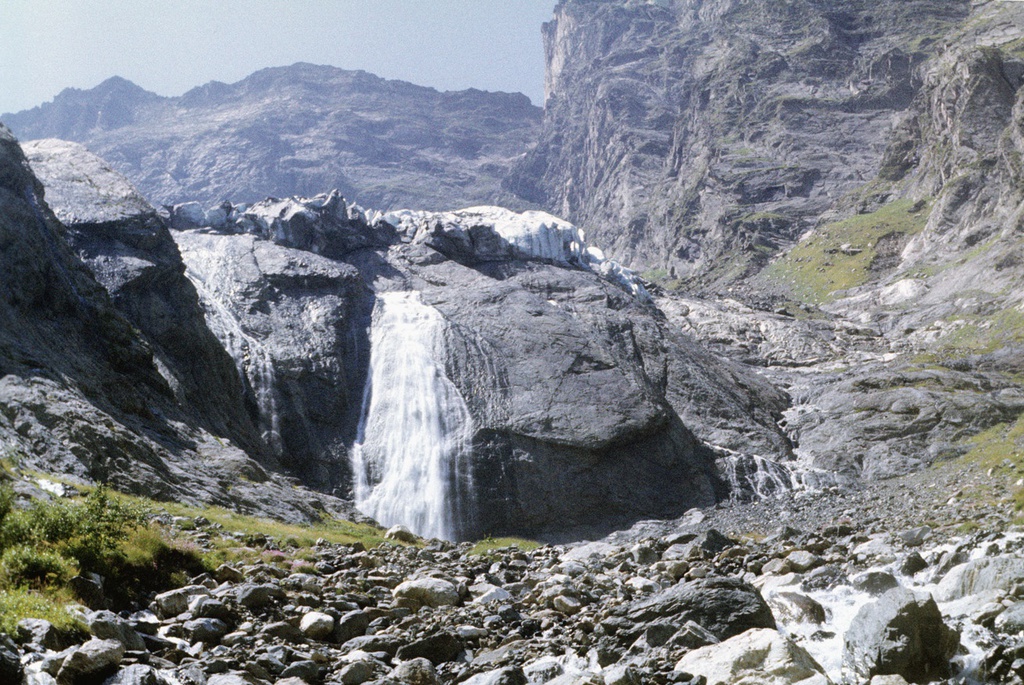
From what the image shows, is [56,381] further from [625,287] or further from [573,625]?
[625,287]

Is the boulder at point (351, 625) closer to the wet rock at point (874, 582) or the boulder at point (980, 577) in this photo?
the wet rock at point (874, 582)

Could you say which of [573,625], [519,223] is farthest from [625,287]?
[573,625]

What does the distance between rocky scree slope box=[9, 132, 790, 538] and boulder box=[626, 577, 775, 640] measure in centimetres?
2306

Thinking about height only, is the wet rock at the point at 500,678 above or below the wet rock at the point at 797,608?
above

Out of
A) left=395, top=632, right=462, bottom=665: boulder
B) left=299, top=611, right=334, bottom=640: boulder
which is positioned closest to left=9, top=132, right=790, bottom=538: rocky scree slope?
left=299, top=611, right=334, bottom=640: boulder

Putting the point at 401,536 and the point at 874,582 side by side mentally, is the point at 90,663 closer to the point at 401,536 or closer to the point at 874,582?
the point at 874,582

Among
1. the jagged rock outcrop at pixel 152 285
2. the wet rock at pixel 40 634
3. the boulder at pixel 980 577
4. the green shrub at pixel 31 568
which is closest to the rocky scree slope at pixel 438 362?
the jagged rock outcrop at pixel 152 285

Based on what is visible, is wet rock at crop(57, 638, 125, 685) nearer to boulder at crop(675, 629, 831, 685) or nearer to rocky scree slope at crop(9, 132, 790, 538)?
boulder at crop(675, 629, 831, 685)

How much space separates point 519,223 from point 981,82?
442ft

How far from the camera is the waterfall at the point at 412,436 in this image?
5306 centimetres

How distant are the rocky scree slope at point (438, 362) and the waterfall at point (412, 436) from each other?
2.04ft

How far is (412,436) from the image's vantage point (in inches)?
2274

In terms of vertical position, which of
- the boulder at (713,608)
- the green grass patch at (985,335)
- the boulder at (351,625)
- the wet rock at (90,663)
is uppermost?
the green grass patch at (985,335)

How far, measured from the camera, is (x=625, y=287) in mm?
98812
